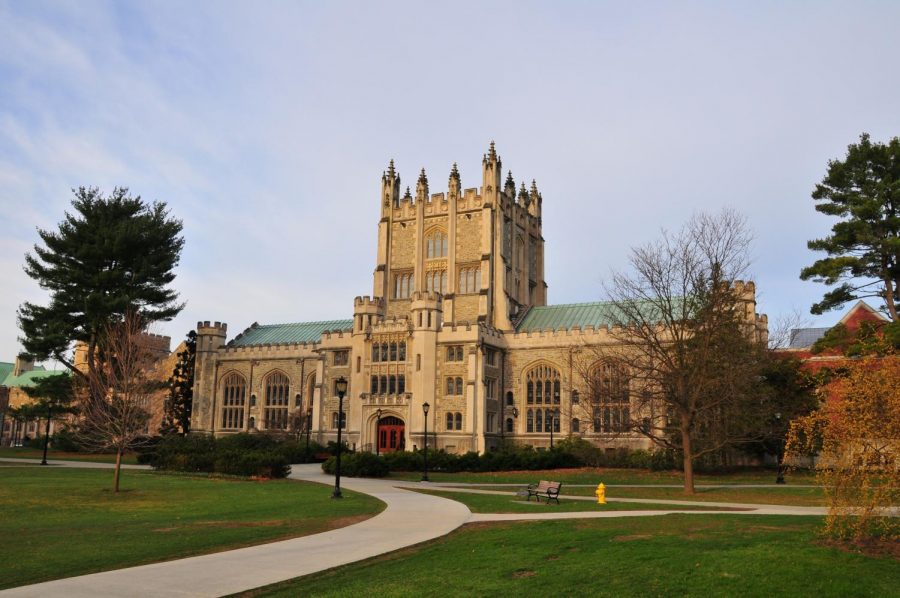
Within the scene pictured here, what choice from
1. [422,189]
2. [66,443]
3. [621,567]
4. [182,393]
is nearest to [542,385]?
[422,189]

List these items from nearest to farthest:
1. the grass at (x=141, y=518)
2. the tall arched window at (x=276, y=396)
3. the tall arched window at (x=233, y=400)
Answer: the grass at (x=141, y=518)
the tall arched window at (x=276, y=396)
the tall arched window at (x=233, y=400)

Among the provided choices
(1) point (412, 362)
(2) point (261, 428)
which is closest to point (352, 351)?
(1) point (412, 362)

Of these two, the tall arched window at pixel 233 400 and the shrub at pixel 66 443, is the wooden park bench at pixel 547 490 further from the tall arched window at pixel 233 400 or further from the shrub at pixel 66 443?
the tall arched window at pixel 233 400

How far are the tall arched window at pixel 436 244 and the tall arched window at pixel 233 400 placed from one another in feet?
63.8

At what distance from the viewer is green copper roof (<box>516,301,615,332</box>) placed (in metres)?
53.7

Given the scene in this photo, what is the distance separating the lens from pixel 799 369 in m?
37.6

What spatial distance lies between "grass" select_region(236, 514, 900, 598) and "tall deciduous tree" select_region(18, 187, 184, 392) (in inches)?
1742

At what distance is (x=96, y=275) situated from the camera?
169 feet

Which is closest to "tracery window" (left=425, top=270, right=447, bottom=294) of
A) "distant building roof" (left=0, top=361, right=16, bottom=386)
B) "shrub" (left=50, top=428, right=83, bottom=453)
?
"shrub" (left=50, top=428, right=83, bottom=453)

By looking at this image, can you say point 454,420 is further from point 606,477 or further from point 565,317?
point 606,477

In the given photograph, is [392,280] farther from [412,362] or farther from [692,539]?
[692,539]

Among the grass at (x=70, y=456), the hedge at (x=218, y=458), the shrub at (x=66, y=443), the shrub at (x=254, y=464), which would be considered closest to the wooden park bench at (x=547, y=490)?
the shrub at (x=254, y=464)

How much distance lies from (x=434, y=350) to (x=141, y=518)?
33.2 metres

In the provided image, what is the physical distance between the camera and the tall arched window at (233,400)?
62094 millimetres
